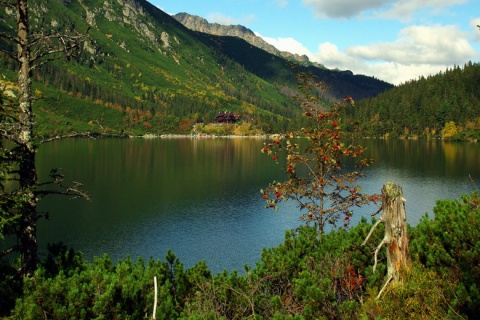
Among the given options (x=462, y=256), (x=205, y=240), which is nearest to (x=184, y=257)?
(x=205, y=240)

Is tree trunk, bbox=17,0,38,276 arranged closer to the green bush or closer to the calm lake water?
the green bush

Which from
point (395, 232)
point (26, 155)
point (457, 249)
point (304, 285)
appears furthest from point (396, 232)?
point (26, 155)

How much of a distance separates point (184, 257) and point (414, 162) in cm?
8958

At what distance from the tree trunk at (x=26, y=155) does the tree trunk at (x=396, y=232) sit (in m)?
9.91

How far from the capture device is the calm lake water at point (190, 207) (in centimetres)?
4309

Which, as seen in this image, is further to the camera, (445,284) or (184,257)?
(184,257)

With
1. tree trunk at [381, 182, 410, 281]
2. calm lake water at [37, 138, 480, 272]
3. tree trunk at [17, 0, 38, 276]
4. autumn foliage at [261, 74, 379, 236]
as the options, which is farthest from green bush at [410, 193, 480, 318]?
calm lake water at [37, 138, 480, 272]

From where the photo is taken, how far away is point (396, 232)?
9.63 meters

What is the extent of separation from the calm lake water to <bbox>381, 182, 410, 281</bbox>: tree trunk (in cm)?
2767

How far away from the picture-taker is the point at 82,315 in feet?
30.2

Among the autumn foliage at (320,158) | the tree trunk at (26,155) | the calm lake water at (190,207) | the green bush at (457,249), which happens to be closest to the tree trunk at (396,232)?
the green bush at (457,249)

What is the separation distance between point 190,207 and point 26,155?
4842 cm

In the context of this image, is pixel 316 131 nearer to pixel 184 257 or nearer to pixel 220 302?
pixel 220 302

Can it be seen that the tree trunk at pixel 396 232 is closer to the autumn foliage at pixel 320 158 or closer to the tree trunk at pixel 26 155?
the autumn foliage at pixel 320 158
